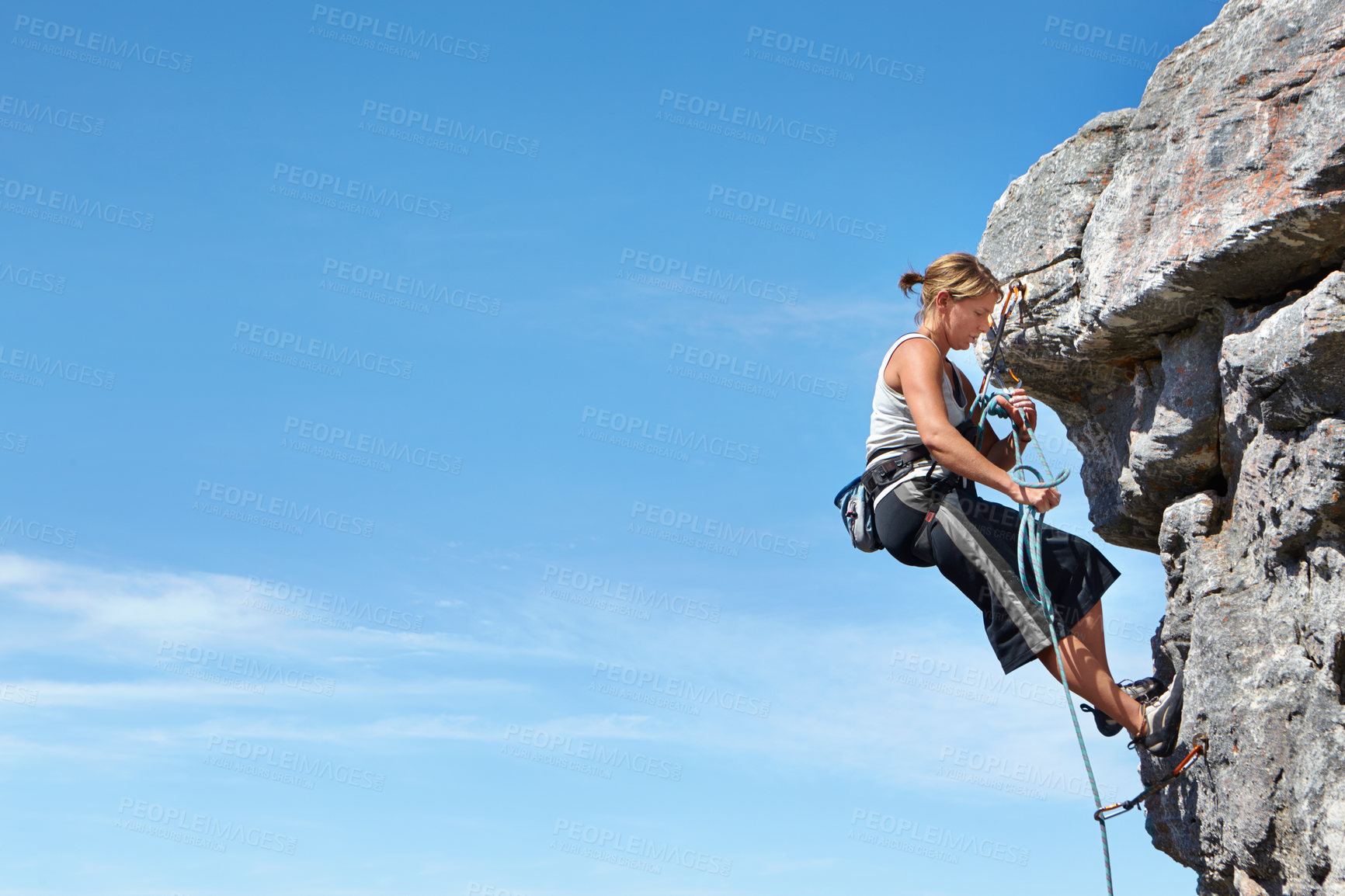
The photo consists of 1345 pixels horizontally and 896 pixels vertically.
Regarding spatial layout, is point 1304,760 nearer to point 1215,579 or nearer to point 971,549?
point 1215,579

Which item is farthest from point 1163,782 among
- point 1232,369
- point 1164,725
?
point 1232,369

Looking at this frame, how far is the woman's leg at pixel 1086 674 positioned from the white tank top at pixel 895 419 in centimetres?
103

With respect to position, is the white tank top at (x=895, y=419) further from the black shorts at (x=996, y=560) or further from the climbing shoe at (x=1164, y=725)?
the climbing shoe at (x=1164, y=725)

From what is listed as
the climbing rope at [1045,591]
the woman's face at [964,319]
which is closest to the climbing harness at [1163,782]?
the climbing rope at [1045,591]

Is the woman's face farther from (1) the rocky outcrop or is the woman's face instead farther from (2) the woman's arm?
(1) the rocky outcrop

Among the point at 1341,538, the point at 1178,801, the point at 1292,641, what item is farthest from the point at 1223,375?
the point at 1178,801

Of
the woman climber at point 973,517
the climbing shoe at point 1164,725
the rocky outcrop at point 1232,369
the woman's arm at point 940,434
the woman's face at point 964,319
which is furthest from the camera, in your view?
the woman's face at point 964,319

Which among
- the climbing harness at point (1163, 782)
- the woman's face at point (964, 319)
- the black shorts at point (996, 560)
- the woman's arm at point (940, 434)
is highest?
the woman's face at point (964, 319)

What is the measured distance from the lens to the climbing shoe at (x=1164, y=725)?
224 inches

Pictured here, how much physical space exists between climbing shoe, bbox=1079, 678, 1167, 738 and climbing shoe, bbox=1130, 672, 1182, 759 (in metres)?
0.13

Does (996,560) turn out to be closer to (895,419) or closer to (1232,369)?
(895,419)

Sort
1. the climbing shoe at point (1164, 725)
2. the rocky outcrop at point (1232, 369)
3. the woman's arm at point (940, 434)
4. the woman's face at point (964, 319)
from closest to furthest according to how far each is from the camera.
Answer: the rocky outcrop at point (1232, 369)
the woman's arm at point (940, 434)
the climbing shoe at point (1164, 725)
the woman's face at point (964, 319)

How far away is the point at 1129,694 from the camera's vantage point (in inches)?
238

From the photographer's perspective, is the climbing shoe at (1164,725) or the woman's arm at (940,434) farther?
the climbing shoe at (1164,725)
